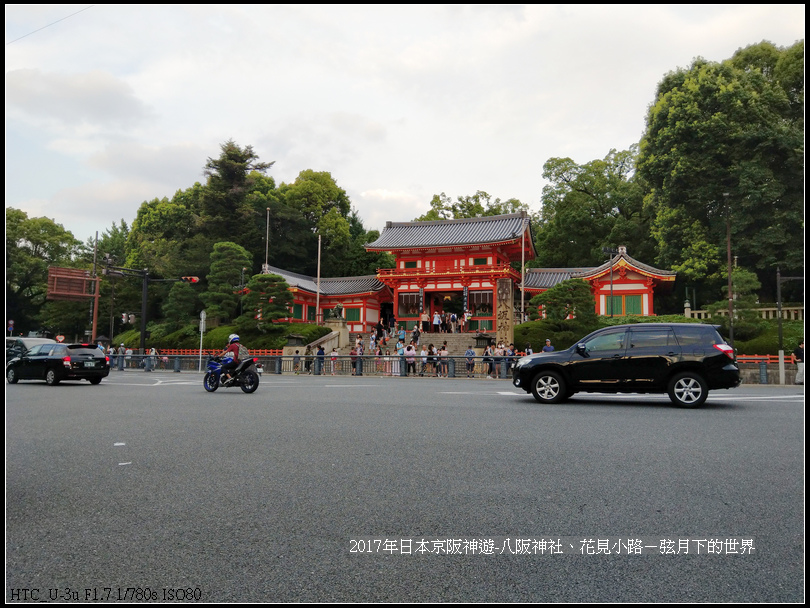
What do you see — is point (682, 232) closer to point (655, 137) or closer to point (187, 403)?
point (655, 137)

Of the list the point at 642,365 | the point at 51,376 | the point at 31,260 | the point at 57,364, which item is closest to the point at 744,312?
the point at 642,365

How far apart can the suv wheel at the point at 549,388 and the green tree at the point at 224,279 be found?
32.1 m

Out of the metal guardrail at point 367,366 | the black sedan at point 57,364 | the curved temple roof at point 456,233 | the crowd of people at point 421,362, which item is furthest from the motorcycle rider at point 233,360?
the curved temple roof at point 456,233

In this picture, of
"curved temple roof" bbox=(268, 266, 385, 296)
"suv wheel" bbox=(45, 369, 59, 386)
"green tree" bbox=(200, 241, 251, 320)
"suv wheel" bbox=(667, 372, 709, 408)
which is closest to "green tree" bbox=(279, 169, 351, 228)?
"curved temple roof" bbox=(268, 266, 385, 296)

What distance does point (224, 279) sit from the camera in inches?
1646

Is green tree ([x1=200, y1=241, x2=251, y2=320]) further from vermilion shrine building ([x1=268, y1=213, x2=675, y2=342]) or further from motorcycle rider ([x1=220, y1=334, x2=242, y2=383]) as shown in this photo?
motorcycle rider ([x1=220, y1=334, x2=242, y2=383])

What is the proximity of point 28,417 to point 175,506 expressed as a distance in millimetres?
7201

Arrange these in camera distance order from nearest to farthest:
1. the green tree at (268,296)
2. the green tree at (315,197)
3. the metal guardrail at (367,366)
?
the metal guardrail at (367,366)
the green tree at (268,296)
the green tree at (315,197)

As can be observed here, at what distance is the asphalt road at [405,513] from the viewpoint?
2959 millimetres

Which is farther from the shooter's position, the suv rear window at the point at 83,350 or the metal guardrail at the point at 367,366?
the metal guardrail at the point at 367,366

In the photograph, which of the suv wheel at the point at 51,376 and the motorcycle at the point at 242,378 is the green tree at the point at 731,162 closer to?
the motorcycle at the point at 242,378

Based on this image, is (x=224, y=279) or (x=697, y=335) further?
(x=224, y=279)

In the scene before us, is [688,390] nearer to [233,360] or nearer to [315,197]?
[233,360]

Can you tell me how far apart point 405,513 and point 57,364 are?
17.2 meters
